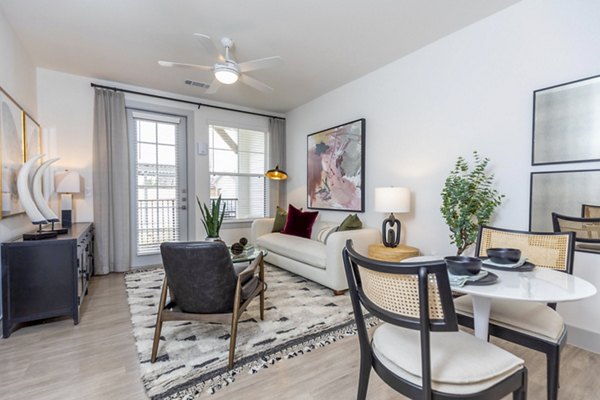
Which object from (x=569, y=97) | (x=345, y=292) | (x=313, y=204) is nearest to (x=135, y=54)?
(x=313, y=204)

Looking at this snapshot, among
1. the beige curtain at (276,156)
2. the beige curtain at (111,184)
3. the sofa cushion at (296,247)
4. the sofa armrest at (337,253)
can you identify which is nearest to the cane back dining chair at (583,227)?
the sofa armrest at (337,253)

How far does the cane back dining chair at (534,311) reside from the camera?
126 cm

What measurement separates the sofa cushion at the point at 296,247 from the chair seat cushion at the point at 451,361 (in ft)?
6.21

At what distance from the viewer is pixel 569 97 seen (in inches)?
79.8

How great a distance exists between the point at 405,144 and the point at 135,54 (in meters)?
3.24

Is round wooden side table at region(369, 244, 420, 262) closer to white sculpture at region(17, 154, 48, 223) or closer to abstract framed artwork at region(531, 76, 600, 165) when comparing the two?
abstract framed artwork at region(531, 76, 600, 165)

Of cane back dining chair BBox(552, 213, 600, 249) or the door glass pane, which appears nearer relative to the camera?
cane back dining chair BBox(552, 213, 600, 249)

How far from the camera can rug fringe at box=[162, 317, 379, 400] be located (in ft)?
5.07

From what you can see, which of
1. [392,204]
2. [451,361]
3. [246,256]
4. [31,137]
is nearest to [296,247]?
[246,256]

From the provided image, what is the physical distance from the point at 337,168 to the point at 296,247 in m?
1.40

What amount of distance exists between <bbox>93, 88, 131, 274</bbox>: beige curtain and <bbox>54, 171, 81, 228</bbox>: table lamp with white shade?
14.1 inches

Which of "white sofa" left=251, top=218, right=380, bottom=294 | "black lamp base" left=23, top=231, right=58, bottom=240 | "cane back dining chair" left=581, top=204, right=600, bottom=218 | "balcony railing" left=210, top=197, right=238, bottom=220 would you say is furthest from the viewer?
"balcony railing" left=210, top=197, right=238, bottom=220

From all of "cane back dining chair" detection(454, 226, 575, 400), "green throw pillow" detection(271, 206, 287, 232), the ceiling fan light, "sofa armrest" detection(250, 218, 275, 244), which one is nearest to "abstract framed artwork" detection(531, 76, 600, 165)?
"cane back dining chair" detection(454, 226, 575, 400)

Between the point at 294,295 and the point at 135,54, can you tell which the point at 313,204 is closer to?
the point at 294,295
